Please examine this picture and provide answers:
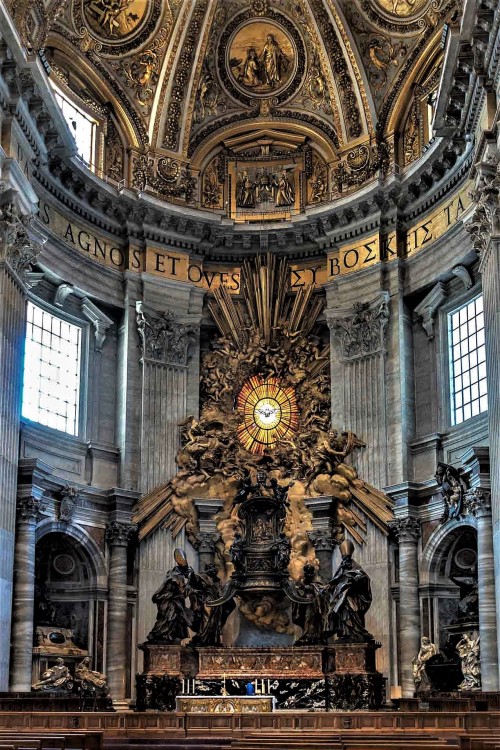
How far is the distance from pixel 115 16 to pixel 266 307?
25.4 ft

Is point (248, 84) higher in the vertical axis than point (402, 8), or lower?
lower

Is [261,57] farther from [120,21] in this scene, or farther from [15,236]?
[15,236]

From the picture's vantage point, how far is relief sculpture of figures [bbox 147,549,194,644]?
23.8 meters

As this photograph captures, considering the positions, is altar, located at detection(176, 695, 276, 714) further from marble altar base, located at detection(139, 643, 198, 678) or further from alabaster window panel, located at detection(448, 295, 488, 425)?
alabaster window panel, located at detection(448, 295, 488, 425)

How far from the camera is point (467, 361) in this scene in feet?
83.1

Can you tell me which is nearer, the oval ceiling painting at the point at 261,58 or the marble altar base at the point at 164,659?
the marble altar base at the point at 164,659

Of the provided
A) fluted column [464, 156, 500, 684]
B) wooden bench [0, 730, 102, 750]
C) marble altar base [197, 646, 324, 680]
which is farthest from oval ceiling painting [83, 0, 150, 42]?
wooden bench [0, 730, 102, 750]

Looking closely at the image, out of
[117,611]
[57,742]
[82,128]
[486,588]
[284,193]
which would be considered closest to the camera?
[57,742]

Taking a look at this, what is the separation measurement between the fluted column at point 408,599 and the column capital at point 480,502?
103 inches

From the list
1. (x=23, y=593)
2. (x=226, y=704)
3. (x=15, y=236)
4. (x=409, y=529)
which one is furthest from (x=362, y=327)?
(x=226, y=704)

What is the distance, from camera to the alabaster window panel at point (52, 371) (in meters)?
25.1

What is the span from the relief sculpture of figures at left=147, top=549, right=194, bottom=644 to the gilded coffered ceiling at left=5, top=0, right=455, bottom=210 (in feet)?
31.6

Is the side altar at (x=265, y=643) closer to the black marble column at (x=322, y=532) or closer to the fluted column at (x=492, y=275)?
the black marble column at (x=322, y=532)

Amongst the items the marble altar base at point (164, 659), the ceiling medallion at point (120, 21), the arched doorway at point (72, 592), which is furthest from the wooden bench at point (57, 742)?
the ceiling medallion at point (120, 21)
